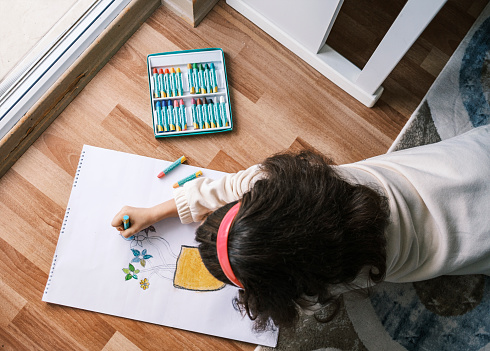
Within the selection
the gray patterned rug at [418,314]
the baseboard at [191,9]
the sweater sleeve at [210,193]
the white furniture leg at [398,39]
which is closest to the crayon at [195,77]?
the baseboard at [191,9]

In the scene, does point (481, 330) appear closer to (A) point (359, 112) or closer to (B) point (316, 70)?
(A) point (359, 112)

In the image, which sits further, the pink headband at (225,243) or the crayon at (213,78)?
the crayon at (213,78)

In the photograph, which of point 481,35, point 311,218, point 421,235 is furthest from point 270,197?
point 481,35

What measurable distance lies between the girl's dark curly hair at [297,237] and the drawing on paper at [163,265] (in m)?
0.21

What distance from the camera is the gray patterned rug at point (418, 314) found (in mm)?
819

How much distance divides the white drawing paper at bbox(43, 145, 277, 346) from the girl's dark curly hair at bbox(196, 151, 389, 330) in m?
0.22

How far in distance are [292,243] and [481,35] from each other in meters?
0.76

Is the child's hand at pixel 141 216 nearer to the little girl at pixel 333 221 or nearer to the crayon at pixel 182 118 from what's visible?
the little girl at pixel 333 221

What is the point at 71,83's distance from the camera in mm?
826

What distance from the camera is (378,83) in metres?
0.84

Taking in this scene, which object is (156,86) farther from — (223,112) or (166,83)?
(223,112)

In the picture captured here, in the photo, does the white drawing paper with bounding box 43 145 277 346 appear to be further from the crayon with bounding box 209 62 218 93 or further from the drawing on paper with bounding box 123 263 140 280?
the crayon with bounding box 209 62 218 93

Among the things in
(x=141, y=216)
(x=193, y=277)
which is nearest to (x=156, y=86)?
(x=141, y=216)

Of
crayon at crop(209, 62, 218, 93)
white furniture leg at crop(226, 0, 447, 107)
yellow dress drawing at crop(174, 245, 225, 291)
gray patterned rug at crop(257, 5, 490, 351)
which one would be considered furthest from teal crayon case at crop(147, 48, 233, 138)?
gray patterned rug at crop(257, 5, 490, 351)
